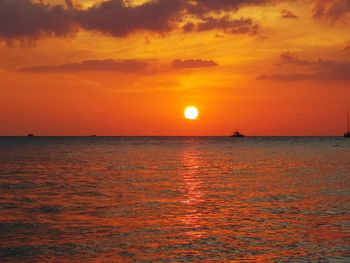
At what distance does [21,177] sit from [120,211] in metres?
30.2

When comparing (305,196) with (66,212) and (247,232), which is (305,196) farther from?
(66,212)

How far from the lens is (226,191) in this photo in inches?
1778

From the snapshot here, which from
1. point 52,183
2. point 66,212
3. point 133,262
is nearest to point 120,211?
point 66,212

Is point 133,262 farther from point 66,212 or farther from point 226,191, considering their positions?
point 226,191

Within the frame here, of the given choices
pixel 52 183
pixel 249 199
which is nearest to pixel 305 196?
pixel 249 199

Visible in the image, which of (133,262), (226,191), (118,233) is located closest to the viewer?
(133,262)

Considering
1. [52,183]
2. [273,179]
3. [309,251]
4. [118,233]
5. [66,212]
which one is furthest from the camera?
[273,179]

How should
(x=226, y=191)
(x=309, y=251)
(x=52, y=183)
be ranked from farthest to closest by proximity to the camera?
(x=52, y=183) < (x=226, y=191) < (x=309, y=251)

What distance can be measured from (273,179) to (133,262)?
133 ft

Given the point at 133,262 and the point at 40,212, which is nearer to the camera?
the point at 133,262

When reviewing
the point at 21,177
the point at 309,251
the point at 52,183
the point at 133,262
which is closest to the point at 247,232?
the point at 309,251

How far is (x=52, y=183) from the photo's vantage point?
53.1 meters

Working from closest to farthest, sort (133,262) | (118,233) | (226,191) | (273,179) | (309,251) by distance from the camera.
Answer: (133,262) → (309,251) → (118,233) → (226,191) → (273,179)

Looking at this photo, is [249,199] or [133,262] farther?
[249,199]
